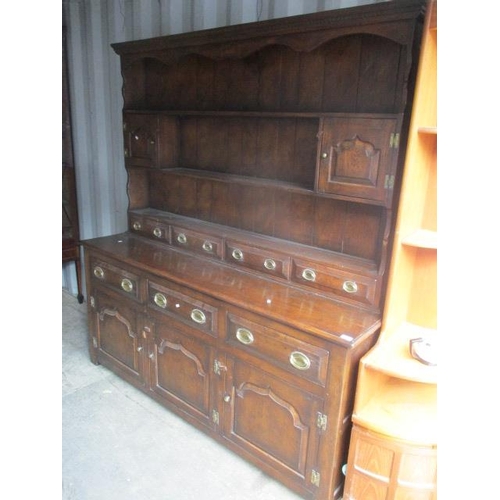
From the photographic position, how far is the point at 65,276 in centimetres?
382

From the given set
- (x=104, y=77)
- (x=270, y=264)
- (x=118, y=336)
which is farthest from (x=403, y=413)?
(x=104, y=77)

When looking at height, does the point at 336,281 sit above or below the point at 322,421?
above

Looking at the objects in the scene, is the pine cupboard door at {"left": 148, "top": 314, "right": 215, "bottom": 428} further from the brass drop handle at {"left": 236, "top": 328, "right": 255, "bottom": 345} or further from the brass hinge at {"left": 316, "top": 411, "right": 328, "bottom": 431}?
the brass hinge at {"left": 316, "top": 411, "right": 328, "bottom": 431}

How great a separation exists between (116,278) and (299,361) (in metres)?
1.18

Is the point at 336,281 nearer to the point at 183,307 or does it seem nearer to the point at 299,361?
the point at 299,361

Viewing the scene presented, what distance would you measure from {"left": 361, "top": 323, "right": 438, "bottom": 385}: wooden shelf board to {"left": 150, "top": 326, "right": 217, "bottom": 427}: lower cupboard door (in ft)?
2.41

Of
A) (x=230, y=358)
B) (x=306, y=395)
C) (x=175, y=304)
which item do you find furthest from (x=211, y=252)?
(x=306, y=395)

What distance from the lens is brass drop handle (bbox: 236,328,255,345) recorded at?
1748mm

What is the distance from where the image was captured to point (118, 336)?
2.45 metres

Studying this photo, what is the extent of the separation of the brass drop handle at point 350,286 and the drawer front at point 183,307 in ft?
1.80

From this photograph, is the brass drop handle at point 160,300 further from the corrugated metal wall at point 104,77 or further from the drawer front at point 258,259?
the corrugated metal wall at point 104,77

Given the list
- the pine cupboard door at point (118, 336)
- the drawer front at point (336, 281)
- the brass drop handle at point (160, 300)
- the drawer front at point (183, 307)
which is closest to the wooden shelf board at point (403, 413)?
the drawer front at point (336, 281)
